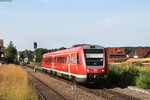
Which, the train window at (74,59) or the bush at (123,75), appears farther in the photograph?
the bush at (123,75)

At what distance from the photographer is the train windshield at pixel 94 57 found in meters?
16.2

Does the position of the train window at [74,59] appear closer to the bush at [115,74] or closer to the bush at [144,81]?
the bush at [115,74]

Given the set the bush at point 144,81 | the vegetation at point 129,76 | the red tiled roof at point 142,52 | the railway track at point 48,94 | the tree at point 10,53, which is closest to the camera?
the railway track at point 48,94

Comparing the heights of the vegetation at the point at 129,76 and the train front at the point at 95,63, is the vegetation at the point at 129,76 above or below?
below

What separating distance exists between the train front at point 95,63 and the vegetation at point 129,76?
2.18m

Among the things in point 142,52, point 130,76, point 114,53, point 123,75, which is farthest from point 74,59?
point 114,53

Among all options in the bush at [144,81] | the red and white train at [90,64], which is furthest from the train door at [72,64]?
the bush at [144,81]

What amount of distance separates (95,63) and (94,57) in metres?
0.44

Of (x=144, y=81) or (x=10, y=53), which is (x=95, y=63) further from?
(x=10, y=53)

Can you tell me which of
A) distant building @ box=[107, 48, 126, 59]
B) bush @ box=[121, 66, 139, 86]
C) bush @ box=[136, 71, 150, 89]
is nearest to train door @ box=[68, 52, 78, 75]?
bush @ box=[121, 66, 139, 86]

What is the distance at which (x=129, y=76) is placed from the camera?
57.8ft

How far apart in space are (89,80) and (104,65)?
1.44 metres

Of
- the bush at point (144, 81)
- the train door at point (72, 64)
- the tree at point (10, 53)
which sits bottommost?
the bush at point (144, 81)

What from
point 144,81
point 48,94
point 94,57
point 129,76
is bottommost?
point 48,94
